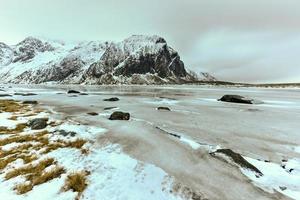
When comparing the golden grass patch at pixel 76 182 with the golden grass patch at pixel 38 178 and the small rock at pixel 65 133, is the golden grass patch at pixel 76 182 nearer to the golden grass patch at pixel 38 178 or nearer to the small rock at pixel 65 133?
the golden grass patch at pixel 38 178

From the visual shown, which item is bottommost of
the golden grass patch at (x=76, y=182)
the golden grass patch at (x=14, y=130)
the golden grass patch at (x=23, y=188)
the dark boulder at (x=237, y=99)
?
the dark boulder at (x=237, y=99)

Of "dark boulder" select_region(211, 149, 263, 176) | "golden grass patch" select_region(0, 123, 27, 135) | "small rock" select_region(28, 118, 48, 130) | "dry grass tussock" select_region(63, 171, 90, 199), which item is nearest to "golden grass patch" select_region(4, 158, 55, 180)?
"dry grass tussock" select_region(63, 171, 90, 199)

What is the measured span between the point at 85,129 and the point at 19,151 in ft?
18.7

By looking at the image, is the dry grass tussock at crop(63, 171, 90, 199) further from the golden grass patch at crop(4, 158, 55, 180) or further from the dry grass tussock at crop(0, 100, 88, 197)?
the golden grass patch at crop(4, 158, 55, 180)

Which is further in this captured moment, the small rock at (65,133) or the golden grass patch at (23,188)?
the small rock at (65,133)

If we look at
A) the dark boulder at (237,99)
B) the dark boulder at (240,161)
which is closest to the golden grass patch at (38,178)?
the dark boulder at (240,161)

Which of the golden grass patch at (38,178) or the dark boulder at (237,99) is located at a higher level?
the golden grass patch at (38,178)

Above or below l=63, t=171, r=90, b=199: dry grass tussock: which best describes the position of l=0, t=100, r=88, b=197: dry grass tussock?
below

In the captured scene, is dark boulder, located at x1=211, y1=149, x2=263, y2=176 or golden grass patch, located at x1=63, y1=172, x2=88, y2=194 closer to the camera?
golden grass patch, located at x1=63, y1=172, x2=88, y2=194

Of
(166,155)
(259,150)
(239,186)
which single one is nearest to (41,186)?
(166,155)

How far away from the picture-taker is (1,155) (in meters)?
14.7

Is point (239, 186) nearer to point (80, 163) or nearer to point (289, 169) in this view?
point (289, 169)

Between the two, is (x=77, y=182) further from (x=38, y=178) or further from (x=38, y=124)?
(x=38, y=124)

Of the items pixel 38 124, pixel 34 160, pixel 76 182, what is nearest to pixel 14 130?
pixel 38 124
